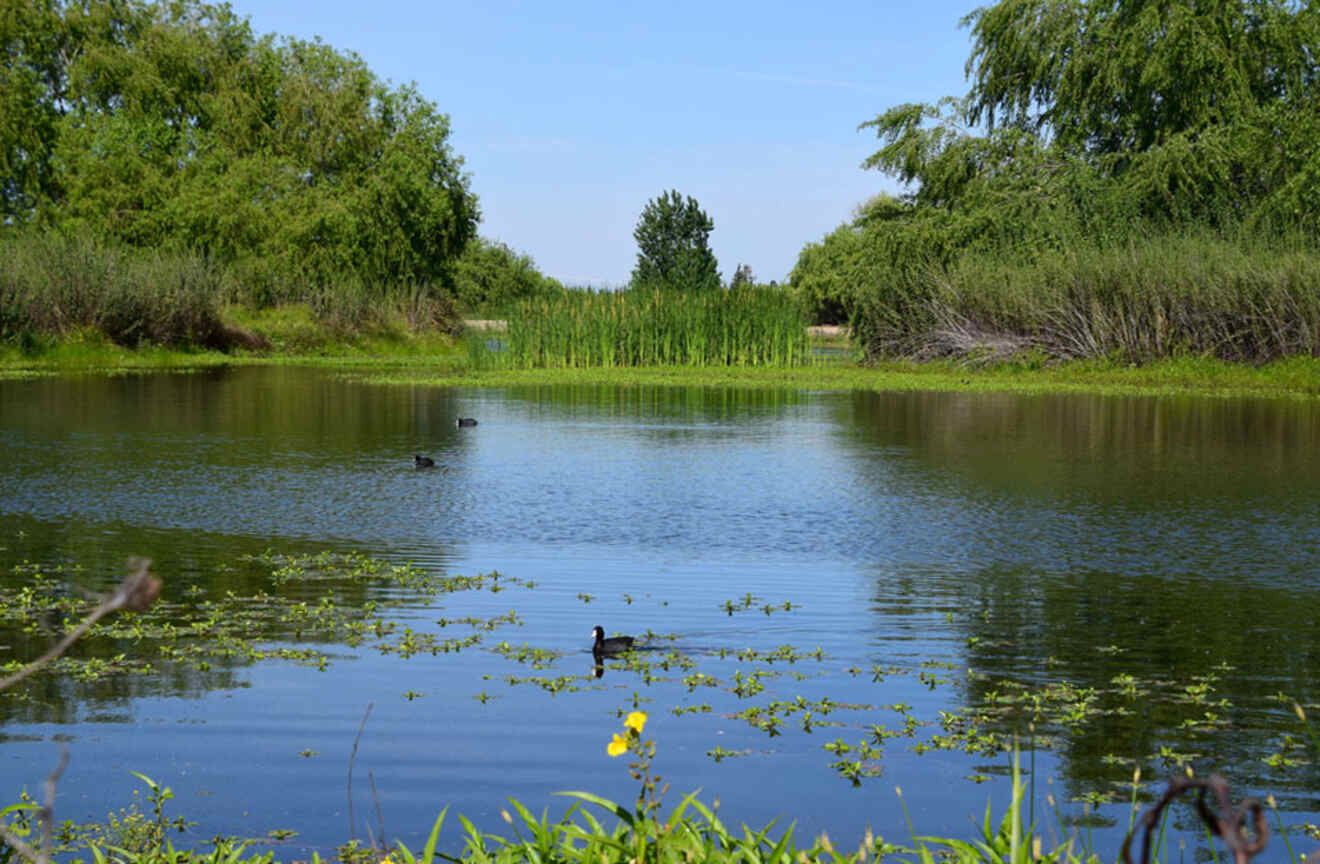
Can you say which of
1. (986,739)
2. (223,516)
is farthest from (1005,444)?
(986,739)

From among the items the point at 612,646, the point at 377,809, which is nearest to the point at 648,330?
the point at 612,646

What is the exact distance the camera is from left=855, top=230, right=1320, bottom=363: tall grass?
120 feet

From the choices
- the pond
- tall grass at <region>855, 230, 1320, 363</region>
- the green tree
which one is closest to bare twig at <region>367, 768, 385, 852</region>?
the pond

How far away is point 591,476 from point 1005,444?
7360 mm

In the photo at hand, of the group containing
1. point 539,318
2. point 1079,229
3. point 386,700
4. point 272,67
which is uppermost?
point 272,67

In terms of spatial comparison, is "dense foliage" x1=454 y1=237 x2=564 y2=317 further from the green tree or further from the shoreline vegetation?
the shoreline vegetation

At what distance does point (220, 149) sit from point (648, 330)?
3030 centimetres

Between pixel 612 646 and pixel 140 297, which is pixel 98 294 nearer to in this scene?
pixel 140 297

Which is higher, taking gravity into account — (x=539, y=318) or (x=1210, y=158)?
(x=1210, y=158)

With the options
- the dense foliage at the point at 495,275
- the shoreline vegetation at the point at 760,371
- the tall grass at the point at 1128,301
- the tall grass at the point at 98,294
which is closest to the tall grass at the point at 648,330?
the shoreline vegetation at the point at 760,371

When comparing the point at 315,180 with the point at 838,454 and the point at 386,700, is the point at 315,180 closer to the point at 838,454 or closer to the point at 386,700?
the point at 838,454

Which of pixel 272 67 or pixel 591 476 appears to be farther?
pixel 272 67

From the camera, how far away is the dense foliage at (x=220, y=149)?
65.3 metres

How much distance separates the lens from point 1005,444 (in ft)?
72.6
